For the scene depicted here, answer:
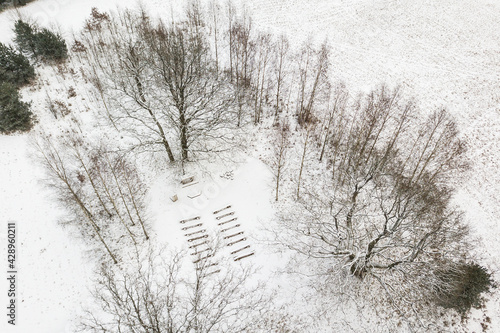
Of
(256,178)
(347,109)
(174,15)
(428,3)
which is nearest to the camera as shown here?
(256,178)

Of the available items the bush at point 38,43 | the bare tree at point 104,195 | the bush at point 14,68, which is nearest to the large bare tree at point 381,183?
the bare tree at point 104,195

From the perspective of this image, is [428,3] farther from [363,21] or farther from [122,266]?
[122,266]

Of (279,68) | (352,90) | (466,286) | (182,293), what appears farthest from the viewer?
(352,90)

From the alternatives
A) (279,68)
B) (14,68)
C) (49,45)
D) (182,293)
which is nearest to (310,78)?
(279,68)

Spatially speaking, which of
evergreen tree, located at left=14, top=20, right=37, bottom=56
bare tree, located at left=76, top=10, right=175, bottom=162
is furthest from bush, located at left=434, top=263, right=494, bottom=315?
evergreen tree, located at left=14, top=20, right=37, bottom=56

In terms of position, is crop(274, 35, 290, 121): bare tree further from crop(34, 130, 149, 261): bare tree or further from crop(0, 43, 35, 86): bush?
crop(0, 43, 35, 86): bush

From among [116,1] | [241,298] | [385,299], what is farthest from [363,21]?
[241,298]

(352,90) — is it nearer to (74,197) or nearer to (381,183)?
(381,183)
